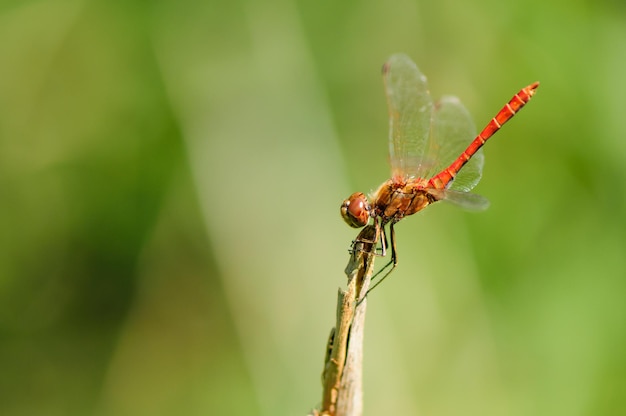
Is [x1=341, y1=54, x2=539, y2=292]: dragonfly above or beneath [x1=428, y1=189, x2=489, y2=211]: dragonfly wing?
above

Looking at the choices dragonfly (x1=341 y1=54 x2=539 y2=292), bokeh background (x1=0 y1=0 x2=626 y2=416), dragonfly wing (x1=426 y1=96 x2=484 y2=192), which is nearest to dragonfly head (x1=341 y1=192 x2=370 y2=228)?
dragonfly (x1=341 y1=54 x2=539 y2=292)

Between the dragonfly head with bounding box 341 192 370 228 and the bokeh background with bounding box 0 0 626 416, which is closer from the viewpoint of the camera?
the dragonfly head with bounding box 341 192 370 228

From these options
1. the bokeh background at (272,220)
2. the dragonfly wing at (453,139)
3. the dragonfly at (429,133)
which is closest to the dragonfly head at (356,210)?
the dragonfly at (429,133)

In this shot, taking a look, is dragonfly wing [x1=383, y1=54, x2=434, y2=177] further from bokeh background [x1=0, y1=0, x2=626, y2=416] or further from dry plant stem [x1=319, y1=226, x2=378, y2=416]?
dry plant stem [x1=319, y1=226, x2=378, y2=416]

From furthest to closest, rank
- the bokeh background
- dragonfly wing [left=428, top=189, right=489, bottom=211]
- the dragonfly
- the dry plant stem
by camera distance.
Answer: the bokeh background → the dragonfly → dragonfly wing [left=428, top=189, right=489, bottom=211] → the dry plant stem

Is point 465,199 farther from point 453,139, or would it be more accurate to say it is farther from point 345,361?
point 345,361

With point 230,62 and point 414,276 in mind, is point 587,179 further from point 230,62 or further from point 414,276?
point 230,62

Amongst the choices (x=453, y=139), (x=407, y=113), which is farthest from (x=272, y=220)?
(x=453, y=139)
